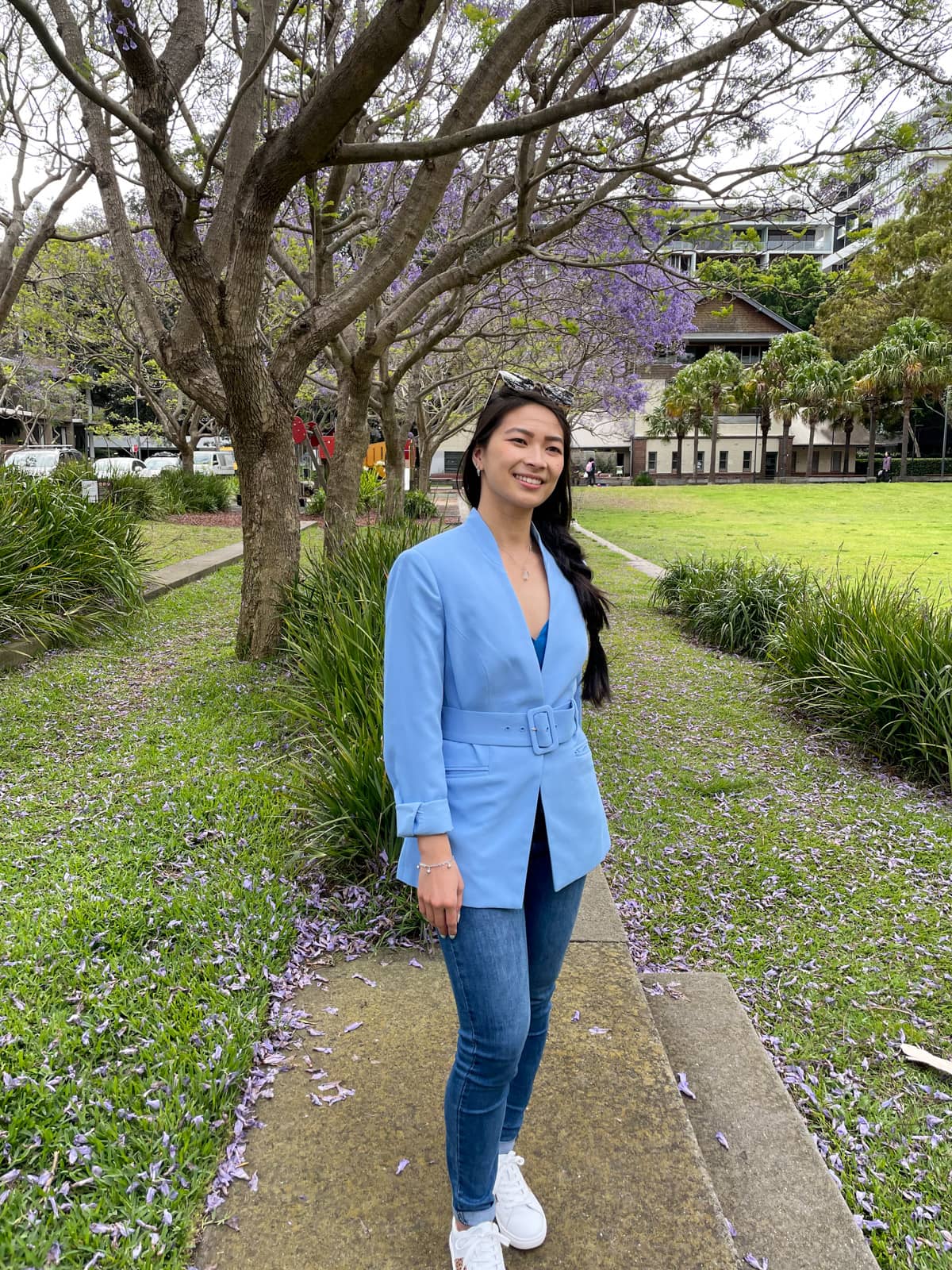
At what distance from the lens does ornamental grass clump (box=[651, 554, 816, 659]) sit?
8438 millimetres

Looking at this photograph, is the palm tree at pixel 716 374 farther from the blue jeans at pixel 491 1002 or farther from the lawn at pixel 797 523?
the blue jeans at pixel 491 1002

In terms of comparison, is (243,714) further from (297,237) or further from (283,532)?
(297,237)

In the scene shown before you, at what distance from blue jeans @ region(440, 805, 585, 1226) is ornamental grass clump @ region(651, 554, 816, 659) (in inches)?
264

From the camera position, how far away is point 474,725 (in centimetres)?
164

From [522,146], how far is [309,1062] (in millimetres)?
5983

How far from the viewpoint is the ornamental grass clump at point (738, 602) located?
27.7 ft

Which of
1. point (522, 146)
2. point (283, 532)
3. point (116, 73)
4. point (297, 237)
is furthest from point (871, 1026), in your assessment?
point (297, 237)

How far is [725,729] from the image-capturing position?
19.9 feet

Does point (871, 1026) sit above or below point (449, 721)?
below

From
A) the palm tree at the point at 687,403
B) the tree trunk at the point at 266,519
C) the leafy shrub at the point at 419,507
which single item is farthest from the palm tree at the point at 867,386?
the tree trunk at the point at 266,519

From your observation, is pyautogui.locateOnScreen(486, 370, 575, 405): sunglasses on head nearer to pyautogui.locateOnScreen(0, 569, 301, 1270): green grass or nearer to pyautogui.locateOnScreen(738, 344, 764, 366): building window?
pyautogui.locateOnScreen(0, 569, 301, 1270): green grass

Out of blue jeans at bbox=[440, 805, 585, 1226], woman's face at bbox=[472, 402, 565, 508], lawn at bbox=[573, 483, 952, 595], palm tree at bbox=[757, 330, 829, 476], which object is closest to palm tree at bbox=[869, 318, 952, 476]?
palm tree at bbox=[757, 330, 829, 476]

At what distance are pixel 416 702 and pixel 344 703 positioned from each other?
102 inches

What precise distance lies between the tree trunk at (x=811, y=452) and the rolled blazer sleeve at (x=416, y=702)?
51.3 meters
